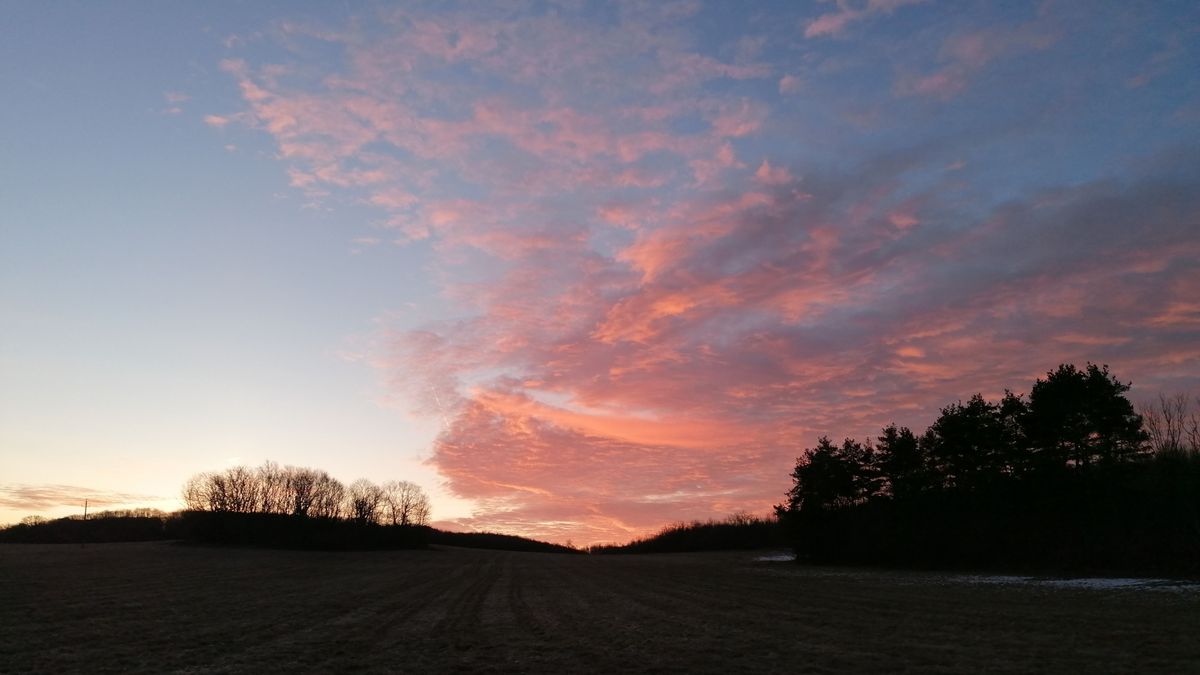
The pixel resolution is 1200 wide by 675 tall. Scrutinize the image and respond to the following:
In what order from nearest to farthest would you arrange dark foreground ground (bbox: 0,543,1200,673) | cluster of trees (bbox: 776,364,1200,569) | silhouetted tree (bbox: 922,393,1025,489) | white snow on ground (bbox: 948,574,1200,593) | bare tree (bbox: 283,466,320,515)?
1. dark foreground ground (bbox: 0,543,1200,673)
2. white snow on ground (bbox: 948,574,1200,593)
3. cluster of trees (bbox: 776,364,1200,569)
4. silhouetted tree (bbox: 922,393,1025,489)
5. bare tree (bbox: 283,466,320,515)

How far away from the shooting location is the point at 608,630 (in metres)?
23.5

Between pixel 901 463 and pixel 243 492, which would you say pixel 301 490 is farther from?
pixel 901 463

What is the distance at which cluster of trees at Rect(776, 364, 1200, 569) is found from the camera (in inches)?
1948

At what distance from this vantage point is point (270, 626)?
25016 mm

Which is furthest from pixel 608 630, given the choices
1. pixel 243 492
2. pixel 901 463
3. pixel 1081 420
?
pixel 243 492

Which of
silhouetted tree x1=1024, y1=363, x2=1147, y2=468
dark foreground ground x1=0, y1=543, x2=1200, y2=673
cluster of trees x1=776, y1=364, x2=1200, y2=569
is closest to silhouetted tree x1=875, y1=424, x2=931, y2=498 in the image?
cluster of trees x1=776, y1=364, x2=1200, y2=569

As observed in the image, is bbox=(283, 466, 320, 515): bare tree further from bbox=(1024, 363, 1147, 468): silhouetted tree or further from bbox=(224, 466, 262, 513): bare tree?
bbox=(1024, 363, 1147, 468): silhouetted tree

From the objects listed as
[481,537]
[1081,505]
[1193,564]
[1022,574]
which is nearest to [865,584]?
[1022,574]

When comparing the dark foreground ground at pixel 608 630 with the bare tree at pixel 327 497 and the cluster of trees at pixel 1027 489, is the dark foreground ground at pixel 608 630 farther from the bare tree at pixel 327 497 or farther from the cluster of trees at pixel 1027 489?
the bare tree at pixel 327 497

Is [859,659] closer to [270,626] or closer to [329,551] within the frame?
[270,626]

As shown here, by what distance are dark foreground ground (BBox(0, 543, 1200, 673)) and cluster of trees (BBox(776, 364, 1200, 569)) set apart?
752 inches

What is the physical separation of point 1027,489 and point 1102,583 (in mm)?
21699

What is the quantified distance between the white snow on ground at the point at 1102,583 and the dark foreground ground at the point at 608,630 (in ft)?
7.30

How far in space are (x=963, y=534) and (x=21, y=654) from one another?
222 ft
